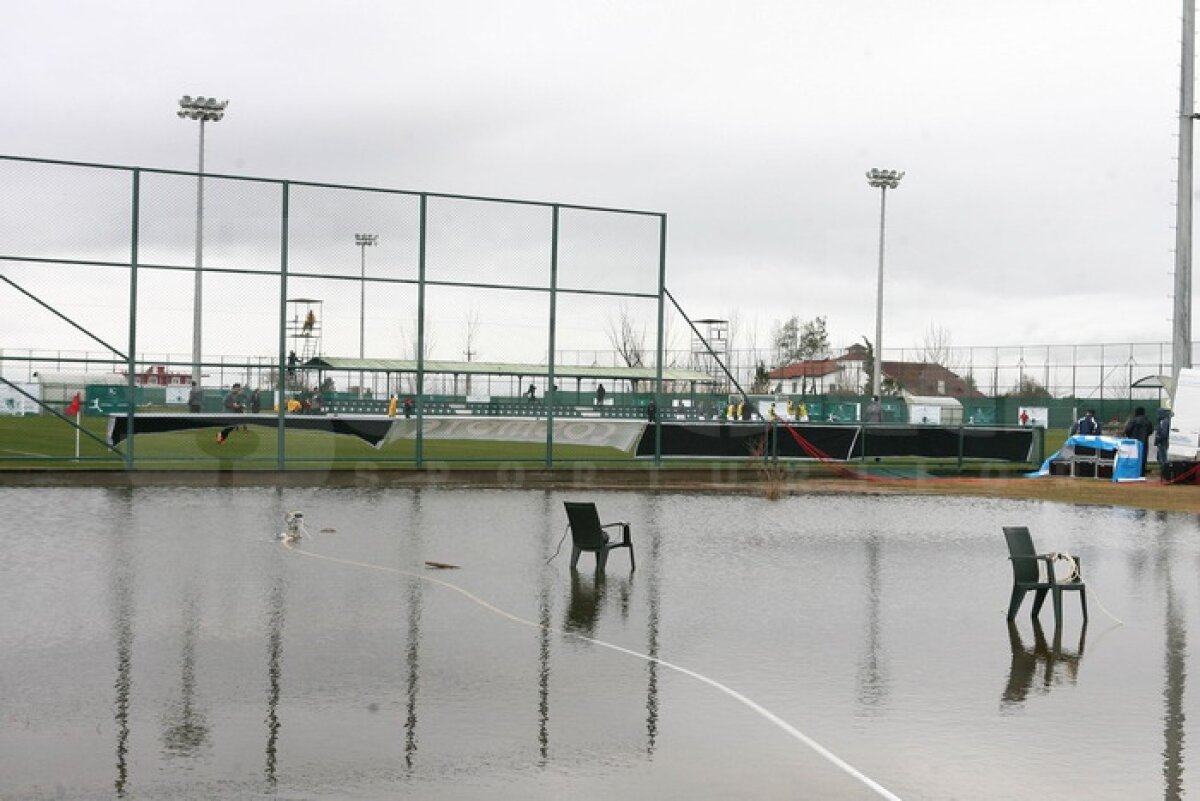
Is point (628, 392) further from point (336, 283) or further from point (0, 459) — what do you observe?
point (0, 459)

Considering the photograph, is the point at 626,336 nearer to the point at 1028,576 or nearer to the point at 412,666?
the point at 1028,576

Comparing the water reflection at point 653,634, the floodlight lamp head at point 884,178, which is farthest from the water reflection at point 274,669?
the floodlight lamp head at point 884,178

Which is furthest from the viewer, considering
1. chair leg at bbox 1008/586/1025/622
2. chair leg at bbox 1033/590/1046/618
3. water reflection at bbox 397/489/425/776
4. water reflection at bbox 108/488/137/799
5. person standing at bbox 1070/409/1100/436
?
person standing at bbox 1070/409/1100/436

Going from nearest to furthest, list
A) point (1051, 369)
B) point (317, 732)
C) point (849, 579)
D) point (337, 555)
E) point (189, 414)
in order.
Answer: point (317, 732) < point (849, 579) < point (337, 555) < point (189, 414) < point (1051, 369)

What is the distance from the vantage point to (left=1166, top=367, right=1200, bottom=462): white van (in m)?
30.8

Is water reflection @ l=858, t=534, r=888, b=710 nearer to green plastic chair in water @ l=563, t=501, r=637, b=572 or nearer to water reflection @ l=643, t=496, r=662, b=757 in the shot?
water reflection @ l=643, t=496, r=662, b=757

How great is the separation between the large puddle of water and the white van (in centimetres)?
1402

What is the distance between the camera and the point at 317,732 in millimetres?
7863

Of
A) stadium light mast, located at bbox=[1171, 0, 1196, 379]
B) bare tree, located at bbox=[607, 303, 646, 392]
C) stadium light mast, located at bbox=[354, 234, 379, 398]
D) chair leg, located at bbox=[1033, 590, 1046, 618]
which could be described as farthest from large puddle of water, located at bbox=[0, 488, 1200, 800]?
stadium light mast, located at bbox=[1171, 0, 1196, 379]

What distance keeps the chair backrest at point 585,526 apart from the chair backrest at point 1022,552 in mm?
4553

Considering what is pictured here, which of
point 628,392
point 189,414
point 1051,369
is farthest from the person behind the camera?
point 1051,369

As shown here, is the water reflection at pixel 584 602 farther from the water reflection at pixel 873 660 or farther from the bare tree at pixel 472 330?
the bare tree at pixel 472 330

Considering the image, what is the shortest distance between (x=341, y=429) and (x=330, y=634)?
64.7 feet

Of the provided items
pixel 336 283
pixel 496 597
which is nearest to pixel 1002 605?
pixel 496 597
